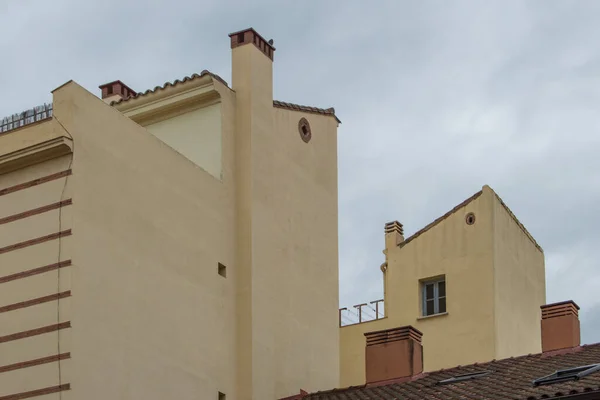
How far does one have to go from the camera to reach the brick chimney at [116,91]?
1188 inches

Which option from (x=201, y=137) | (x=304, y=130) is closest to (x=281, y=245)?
(x=201, y=137)

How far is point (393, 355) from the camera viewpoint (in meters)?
25.8

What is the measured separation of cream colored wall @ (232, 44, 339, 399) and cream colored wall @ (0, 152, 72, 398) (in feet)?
16.6

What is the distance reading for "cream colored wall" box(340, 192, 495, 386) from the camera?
Result: 3522 cm

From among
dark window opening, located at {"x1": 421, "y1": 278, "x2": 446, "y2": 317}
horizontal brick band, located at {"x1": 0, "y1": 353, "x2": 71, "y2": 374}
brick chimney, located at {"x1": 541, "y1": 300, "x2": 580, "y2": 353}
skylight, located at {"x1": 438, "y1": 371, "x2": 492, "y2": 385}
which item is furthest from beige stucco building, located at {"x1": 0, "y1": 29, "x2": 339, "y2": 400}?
dark window opening, located at {"x1": 421, "y1": 278, "x2": 446, "y2": 317}

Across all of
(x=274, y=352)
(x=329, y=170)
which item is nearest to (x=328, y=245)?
(x=329, y=170)

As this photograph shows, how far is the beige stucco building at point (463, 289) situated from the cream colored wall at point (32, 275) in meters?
15.2

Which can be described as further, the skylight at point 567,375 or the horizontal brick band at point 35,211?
the horizontal brick band at point 35,211

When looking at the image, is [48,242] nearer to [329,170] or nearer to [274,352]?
[274,352]

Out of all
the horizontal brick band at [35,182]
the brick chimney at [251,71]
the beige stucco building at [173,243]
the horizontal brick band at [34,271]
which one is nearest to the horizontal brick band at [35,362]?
the beige stucco building at [173,243]

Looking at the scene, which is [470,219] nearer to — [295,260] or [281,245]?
[295,260]

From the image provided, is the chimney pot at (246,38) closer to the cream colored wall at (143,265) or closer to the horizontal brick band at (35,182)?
the cream colored wall at (143,265)

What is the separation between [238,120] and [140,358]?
249 inches

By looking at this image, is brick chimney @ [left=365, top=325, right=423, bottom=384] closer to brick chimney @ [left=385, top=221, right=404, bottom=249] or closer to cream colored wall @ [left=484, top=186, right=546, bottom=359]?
cream colored wall @ [left=484, top=186, right=546, bottom=359]
